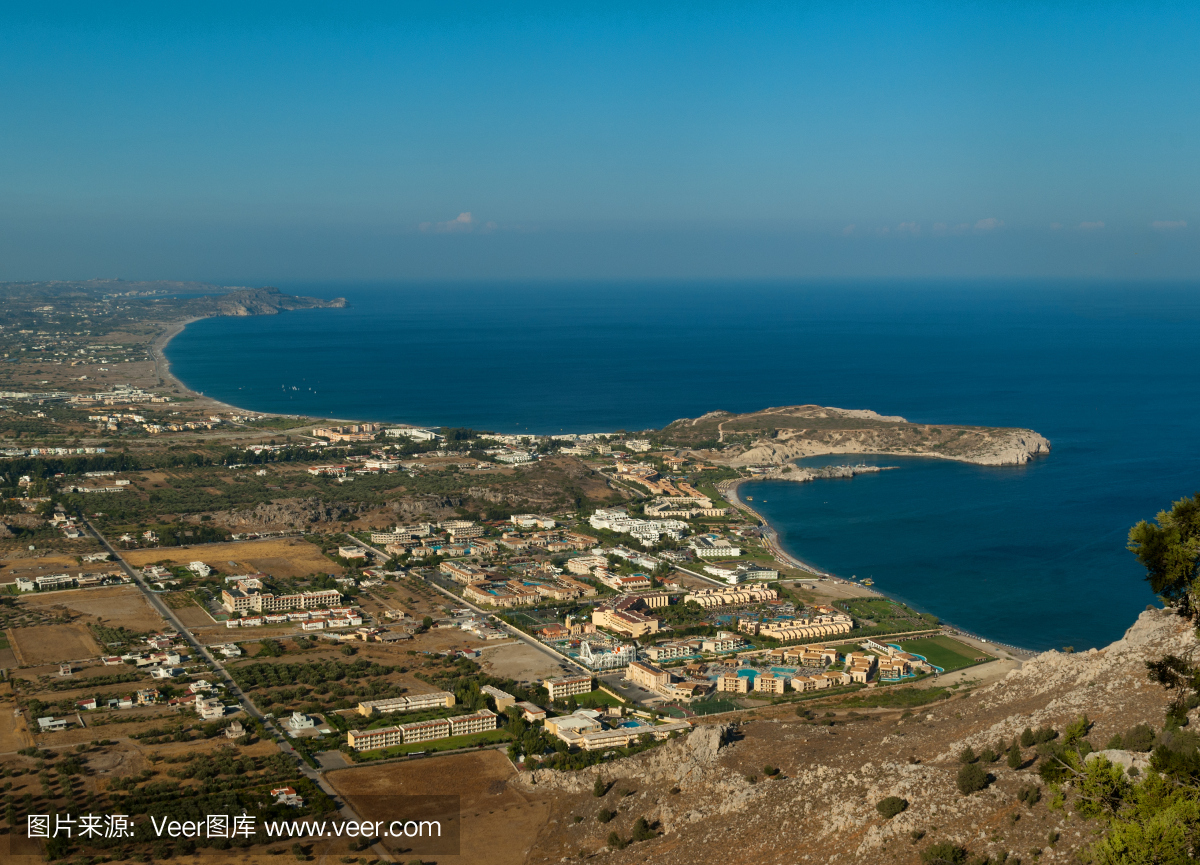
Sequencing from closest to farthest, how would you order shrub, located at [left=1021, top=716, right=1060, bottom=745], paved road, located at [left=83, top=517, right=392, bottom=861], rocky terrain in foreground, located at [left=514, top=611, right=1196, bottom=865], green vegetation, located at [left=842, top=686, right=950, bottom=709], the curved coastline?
1. rocky terrain in foreground, located at [left=514, top=611, right=1196, bottom=865]
2. shrub, located at [left=1021, top=716, right=1060, bottom=745]
3. paved road, located at [left=83, top=517, right=392, bottom=861]
4. green vegetation, located at [left=842, top=686, right=950, bottom=709]
5. the curved coastline

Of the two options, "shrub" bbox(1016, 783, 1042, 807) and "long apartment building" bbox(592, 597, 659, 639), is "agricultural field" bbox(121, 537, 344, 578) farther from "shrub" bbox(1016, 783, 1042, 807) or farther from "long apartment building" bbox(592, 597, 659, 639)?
"shrub" bbox(1016, 783, 1042, 807)

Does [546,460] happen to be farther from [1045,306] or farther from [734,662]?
[1045,306]

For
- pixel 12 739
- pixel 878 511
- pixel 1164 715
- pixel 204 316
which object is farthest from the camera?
pixel 204 316

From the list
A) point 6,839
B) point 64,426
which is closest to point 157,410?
point 64,426

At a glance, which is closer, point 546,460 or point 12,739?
point 12,739

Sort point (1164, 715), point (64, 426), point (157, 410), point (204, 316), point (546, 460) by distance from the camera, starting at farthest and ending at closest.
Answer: point (204, 316) → point (157, 410) → point (64, 426) → point (546, 460) → point (1164, 715)

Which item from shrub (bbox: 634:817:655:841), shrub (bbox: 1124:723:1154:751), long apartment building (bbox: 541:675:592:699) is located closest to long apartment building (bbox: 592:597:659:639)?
long apartment building (bbox: 541:675:592:699)

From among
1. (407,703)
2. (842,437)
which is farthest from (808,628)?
(842,437)
